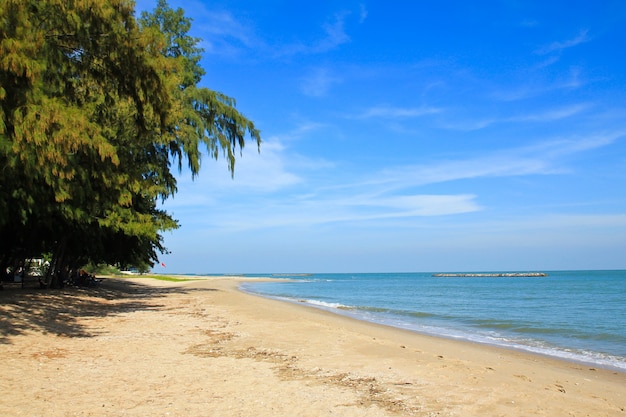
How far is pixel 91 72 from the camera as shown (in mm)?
10141

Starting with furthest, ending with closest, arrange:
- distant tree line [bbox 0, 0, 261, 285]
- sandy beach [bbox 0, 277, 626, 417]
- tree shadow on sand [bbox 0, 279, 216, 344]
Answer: tree shadow on sand [bbox 0, 279, 216, 344], distant tree line [bbox 0, 0, 261, 285], sandy beach [bbox 0, 277, 626, 417]

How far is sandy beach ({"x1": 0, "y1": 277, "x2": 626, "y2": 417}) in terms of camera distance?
5.54m

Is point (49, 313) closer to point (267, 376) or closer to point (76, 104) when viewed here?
point (76, 104)

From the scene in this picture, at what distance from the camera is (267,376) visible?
7.07m

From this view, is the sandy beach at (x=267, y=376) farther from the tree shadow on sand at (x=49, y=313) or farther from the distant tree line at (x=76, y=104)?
the distant tree line at (x=76, y=104)

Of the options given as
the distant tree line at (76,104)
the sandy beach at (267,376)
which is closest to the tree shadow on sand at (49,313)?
the sandy beach at (267,376)

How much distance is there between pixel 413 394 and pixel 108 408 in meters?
3.64

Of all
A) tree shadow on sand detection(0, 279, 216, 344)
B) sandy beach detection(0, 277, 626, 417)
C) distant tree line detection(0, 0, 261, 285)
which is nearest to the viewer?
sandy beach detection(0, 277, 626, 417)

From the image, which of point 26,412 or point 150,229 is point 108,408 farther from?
point 150,229

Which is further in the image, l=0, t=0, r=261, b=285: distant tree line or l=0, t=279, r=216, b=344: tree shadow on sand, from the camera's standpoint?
l=0, t=279, r=216, b=344: tree shadow on sand

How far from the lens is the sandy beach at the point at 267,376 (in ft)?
18.2

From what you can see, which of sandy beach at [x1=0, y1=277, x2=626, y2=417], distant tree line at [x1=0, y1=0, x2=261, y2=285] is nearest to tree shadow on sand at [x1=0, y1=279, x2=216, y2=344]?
sandy beach at [x1=0, y1=277, x2=626, y2=417]

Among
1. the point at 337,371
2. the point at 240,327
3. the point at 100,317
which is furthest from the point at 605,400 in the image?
the point at 100,317

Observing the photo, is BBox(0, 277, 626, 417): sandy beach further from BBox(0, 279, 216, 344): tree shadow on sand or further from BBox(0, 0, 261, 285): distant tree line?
BBox(0, 0, 261, 285): distant tree line
